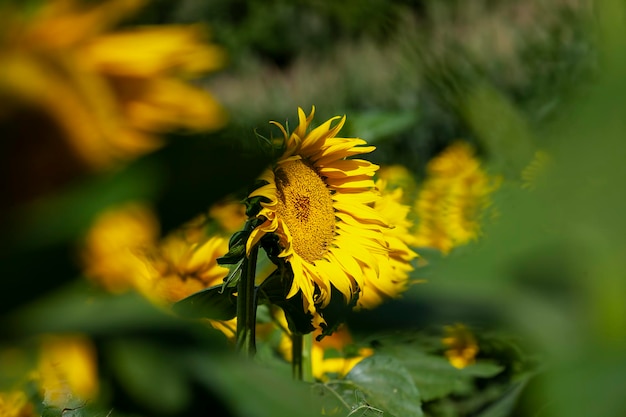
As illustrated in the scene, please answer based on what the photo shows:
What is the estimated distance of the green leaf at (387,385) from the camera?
0.85 meters

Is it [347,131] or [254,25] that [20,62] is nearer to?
[347,131]

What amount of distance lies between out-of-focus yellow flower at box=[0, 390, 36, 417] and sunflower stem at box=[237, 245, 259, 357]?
0.33 meters

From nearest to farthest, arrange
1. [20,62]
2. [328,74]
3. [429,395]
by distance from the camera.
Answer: [20,62] < [429,395] < [328,74]

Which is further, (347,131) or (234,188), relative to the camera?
(347,131)

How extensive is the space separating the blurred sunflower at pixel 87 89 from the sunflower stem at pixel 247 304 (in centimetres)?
43

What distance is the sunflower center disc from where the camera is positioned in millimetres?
691

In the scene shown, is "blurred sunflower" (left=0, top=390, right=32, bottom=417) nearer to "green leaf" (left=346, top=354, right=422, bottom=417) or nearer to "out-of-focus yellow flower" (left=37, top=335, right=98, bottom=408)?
"green leaf" (left=346, top=354, right=422, bottom=417)

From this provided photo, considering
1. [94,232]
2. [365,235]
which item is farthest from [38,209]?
[365,235]

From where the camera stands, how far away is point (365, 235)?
0.73 m

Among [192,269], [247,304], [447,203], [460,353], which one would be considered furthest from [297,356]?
[447,203]

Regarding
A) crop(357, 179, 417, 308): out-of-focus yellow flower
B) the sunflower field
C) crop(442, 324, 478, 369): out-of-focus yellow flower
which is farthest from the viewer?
crop(442, 324, 478, 369): out-of-focus yellow flower

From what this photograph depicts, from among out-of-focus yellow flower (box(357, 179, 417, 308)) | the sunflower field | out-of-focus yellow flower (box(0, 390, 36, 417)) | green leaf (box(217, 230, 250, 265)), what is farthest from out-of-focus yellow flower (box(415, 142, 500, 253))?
the sunflower field

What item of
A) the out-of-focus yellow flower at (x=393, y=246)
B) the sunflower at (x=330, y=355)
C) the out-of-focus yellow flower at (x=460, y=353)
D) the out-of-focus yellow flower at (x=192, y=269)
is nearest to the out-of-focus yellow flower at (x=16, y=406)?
the out-of-focus yellow flower at (x=192, y=269)

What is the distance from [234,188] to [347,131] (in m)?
0.69
